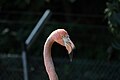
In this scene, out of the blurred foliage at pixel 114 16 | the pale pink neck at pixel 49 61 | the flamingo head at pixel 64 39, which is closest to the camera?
the flamingo head at pixel 64 39

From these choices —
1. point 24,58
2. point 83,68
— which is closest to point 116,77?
point 83,68

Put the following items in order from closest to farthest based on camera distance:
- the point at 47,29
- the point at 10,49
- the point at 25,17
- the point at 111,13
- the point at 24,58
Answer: the point at 24,58 → the point at 111,13 → the point at 47,29 → the point at 10,49 → the point at 25,17

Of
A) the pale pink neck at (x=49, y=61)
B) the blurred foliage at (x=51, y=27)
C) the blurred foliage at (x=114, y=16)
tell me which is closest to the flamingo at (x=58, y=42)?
the pale pink neck at (x=49, y=61)

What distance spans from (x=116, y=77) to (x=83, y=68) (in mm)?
384

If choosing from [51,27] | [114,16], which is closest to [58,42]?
[114,16]

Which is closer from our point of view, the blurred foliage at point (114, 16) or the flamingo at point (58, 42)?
the flamingo at point (58, 42)

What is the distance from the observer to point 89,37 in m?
7.49

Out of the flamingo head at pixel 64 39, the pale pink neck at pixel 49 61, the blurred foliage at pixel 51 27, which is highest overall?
the flamingo head at pixel 64 39

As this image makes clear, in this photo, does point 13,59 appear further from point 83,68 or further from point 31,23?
point 31,23

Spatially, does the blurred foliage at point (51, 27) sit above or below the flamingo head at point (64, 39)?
below

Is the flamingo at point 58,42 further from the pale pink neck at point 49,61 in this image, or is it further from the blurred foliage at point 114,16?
the blurred foliage at point 114,16

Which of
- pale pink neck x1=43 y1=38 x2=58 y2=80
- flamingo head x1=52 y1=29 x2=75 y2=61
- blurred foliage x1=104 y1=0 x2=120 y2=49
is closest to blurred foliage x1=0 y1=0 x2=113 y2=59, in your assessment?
blurred foliage x1=104 y1=0 x2=120 y2=49

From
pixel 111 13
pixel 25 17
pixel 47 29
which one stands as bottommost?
pixel 25 17

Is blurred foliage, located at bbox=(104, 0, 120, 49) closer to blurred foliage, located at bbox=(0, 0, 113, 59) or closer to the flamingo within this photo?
blurred foliage, located at bbox=(0, 0, 113, 59)
